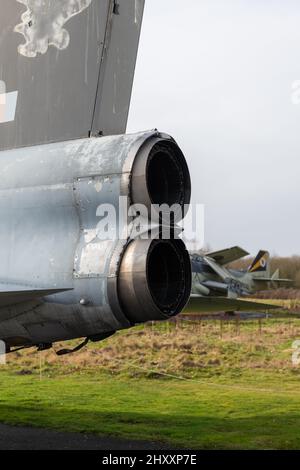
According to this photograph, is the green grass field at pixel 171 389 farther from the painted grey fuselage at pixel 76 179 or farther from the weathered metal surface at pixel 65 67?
the weathered metal surface at pixel 65 67

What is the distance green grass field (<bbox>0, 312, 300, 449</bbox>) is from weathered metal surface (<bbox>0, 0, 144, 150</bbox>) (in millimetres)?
3385

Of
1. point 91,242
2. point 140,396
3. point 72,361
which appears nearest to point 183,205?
point 91,242

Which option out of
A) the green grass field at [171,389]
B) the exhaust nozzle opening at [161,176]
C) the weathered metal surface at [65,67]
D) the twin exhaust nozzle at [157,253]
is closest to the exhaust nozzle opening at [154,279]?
the twin exhaust nozzle at [157,253]

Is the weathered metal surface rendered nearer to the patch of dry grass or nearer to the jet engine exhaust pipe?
the jet engine exhaust pipe

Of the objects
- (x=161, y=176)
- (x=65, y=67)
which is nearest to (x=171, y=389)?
(x=161, y=176)

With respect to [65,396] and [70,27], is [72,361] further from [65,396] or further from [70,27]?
[70,27]

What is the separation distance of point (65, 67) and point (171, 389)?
654cm

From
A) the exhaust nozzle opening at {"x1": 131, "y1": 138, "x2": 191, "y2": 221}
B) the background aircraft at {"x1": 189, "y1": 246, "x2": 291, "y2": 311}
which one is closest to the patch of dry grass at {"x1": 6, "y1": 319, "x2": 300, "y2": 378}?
the exhaust nozzle opening at {"x1": 131, "y1": 138, "x2": 191, "y2": 221}

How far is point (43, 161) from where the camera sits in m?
5.00

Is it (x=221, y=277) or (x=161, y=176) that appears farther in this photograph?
(x=221, y=277)

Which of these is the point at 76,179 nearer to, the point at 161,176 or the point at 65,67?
the point at 161,176

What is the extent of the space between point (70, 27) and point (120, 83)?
0.58 meters

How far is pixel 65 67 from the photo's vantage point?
5.15 m

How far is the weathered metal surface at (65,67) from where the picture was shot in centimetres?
510
